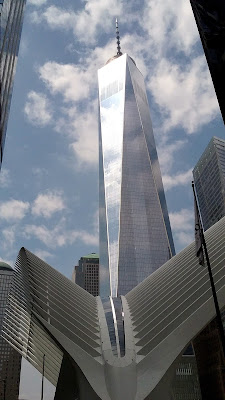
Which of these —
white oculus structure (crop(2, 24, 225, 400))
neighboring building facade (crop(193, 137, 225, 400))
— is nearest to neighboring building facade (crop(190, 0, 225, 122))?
white oculus structure (crop(2, 24, 225, 400))

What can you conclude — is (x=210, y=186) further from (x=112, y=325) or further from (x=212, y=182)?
(x=112, y=325)

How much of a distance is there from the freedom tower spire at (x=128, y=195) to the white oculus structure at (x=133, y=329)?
105 metres

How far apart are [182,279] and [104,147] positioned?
466 ft

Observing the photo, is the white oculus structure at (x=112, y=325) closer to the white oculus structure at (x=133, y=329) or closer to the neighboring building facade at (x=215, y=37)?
the white oculus structure at (x=133, y=329)

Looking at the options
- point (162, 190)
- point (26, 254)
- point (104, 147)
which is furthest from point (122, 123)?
point (26, 254)

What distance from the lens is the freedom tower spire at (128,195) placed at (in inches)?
5940

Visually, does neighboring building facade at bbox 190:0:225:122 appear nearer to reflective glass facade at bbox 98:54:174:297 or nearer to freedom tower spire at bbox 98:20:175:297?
reflective glass facade at bbox 98:54:174:297

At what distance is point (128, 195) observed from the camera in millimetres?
160000

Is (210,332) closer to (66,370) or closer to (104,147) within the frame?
(66,370)

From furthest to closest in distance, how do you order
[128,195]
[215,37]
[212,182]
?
[128,195] → [212,182] → [215,37]

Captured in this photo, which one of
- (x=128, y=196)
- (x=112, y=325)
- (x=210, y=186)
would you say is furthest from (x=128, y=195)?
(x=112, y=325)

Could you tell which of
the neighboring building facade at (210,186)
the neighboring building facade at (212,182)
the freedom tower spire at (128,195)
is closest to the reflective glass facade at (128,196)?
the freedom tower spire at (128,195)

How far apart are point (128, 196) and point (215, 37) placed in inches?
5867

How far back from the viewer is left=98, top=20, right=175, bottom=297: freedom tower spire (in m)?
151
